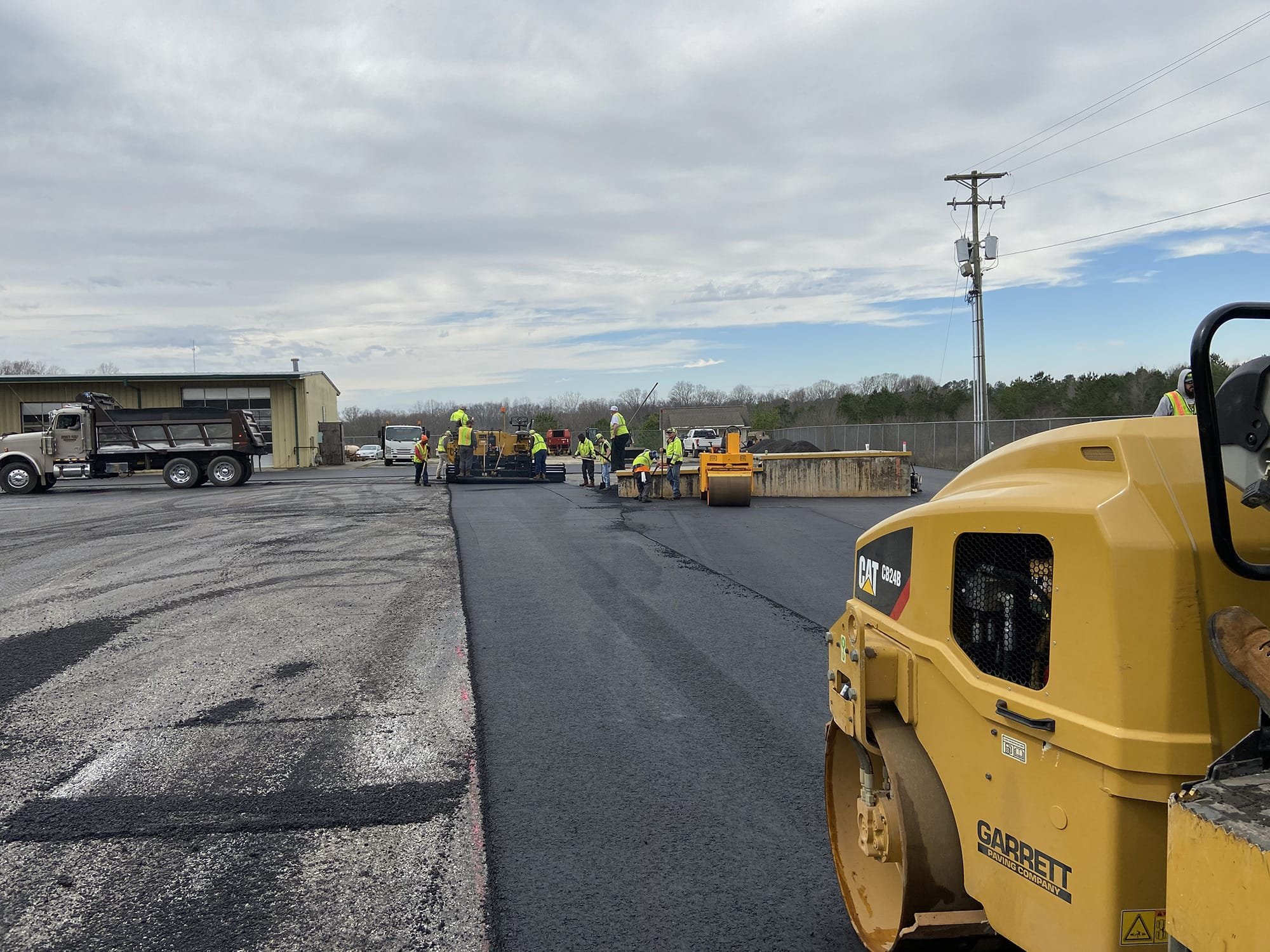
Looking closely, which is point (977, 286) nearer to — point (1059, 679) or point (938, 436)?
point (938, 436)

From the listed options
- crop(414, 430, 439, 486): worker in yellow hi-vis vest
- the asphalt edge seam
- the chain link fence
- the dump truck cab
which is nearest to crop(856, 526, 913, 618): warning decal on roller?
the asphalt edge seam

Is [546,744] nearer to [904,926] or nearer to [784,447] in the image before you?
[904,926]

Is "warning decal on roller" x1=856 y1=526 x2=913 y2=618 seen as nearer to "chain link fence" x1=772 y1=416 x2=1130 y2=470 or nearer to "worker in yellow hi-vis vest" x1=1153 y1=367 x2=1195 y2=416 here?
"worker in yellow hi-vis vest" x1=1153 y1=367 x2=1195 y2=416

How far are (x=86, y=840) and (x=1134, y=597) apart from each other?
Answer: 13.9 feet

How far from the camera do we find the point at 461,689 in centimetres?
634

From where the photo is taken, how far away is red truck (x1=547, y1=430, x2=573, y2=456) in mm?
59938

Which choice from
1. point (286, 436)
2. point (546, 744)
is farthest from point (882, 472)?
point (286, 436)

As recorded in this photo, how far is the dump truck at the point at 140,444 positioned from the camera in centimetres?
2644

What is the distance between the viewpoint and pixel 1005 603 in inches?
97.8

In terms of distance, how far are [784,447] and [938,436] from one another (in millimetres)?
7499

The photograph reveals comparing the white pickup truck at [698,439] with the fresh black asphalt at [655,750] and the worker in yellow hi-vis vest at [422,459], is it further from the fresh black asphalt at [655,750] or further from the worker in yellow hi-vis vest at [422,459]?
the fresh black asphalt at [655,750]

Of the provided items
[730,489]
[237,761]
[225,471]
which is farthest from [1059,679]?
[225,471]

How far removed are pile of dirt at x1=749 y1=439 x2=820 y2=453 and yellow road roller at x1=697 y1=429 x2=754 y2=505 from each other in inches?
683

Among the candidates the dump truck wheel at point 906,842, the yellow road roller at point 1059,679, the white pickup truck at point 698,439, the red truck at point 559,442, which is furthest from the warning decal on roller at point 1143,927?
the red truck at point 559,442
